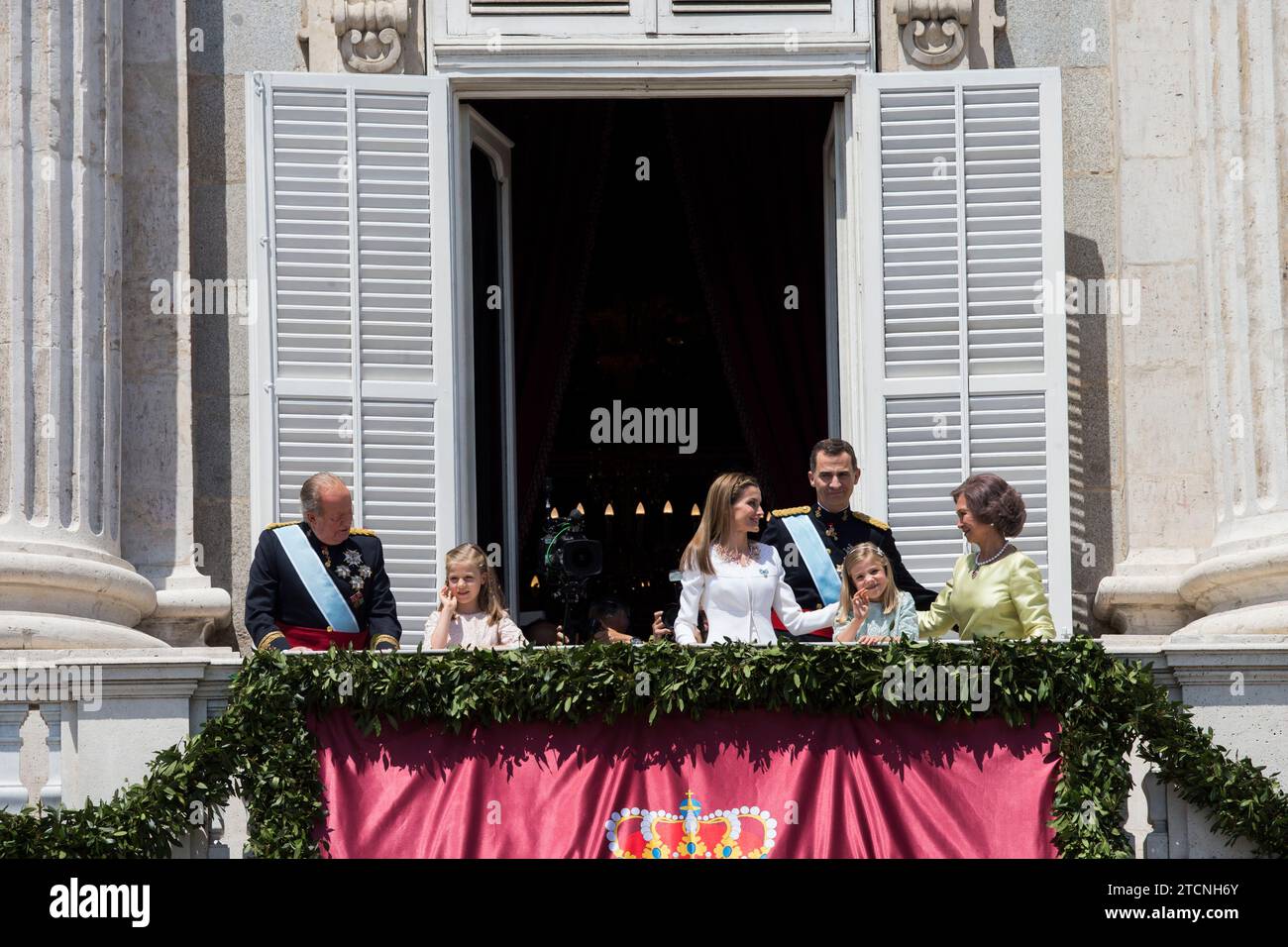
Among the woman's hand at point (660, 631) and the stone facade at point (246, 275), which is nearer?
the woman's hand at point (660, 631)

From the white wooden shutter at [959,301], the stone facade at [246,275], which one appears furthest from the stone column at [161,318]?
the white wooden shutter at [959,301]

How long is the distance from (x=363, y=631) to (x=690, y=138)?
645 centimetres

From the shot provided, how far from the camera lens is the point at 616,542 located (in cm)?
1848

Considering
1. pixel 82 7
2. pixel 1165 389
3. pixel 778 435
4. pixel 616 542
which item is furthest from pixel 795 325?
pixel 82 7

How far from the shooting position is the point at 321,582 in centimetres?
1138

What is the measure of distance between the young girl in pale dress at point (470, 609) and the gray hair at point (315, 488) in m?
0.67

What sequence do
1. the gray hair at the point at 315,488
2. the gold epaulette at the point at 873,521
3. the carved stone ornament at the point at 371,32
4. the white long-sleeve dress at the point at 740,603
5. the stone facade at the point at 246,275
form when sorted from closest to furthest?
1. the white long-sleeve dress at the point at 740,603
2. the gray hair at the point at 315,488
3. the gold epaulette at the point at 873,521
4. the stone facade at the point at 246,275
5. the carved stone ornament at the point at 371,32

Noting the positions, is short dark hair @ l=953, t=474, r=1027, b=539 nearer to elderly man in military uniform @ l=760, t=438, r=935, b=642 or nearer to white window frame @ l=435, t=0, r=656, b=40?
elderly man in military uniform @ l=760, t=438, r=935, b=642

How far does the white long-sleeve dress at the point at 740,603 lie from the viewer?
10.9m

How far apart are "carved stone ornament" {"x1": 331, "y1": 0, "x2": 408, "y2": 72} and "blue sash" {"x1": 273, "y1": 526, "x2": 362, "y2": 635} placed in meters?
2.92

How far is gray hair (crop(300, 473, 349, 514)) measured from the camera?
37.4ft

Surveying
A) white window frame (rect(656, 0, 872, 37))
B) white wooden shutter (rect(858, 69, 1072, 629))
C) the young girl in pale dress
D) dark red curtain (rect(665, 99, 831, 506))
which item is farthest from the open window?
dark red curtain (rect(665, 99, 831, 506))

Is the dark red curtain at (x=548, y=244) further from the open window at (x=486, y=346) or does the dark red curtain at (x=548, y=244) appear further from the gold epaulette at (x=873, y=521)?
the gold epaulette at (x=873, y=521)
